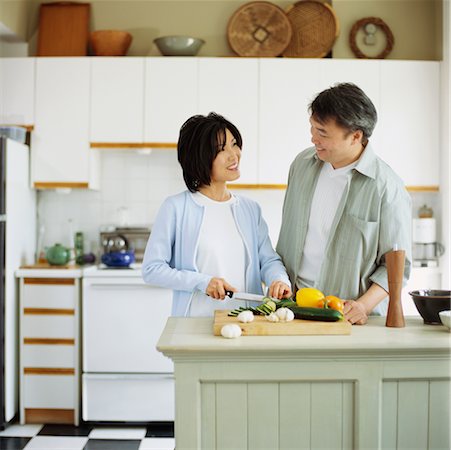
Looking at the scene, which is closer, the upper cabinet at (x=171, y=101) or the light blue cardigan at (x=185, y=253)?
the light blue cardigan at (x=185, y=253)

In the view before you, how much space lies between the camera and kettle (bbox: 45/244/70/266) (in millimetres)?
3979

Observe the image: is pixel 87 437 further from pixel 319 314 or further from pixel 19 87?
pixel 319 314

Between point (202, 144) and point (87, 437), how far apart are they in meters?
2.18

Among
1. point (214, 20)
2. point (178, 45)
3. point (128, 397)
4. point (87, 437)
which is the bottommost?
point (87, 437)

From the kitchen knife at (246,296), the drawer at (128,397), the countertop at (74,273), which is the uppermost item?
the kitchen knife at (246,296)

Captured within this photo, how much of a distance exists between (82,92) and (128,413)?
198cm

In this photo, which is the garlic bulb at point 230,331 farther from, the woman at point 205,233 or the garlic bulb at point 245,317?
the woman at point 205,233

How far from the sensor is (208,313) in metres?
2.20

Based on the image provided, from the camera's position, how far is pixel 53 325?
383 centimetres

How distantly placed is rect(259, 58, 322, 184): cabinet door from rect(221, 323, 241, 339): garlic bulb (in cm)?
247

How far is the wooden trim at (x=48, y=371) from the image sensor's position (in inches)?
151

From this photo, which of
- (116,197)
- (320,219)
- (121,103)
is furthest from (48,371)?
(320,219)

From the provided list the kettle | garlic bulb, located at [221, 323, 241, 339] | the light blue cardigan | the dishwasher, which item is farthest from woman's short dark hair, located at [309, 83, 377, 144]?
the kettle

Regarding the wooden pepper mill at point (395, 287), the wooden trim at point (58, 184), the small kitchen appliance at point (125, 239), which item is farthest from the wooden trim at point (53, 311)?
the wooden pepper mill at point (395, 287)
